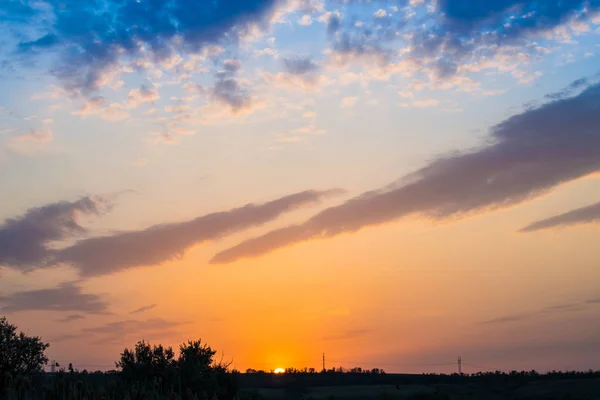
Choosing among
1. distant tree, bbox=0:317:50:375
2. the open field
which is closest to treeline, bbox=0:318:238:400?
distant tree, bbox=0:317:50:375

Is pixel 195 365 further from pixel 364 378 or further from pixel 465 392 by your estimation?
pixel 364 378

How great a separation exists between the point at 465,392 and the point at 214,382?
239 ft

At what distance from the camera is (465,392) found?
10000cm

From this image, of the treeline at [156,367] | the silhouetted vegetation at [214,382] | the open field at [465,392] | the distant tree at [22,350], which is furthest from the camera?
the open field at [465,392]

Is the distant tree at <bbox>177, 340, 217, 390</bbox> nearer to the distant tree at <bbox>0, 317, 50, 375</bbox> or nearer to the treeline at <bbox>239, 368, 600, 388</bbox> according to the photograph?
the distant tree at <bbox>0, 317, 50, 375</bbox>

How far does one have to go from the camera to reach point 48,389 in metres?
18.8

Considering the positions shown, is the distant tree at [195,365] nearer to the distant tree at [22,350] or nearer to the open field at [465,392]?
the distant tree at [22,350]

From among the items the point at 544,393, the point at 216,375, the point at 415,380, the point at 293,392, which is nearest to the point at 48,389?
the point at 216,375

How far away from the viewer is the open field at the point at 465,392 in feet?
304

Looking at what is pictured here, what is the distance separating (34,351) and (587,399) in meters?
70.4

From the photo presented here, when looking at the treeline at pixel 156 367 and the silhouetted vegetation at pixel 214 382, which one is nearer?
the silhouetted vegetation at pixel 214 382

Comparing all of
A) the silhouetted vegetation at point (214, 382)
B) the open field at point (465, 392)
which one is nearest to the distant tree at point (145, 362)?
the silhouetted vegetation at point (214, 382)

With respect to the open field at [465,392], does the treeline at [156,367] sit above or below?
above

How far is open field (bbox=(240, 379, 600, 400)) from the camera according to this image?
3647 inches
